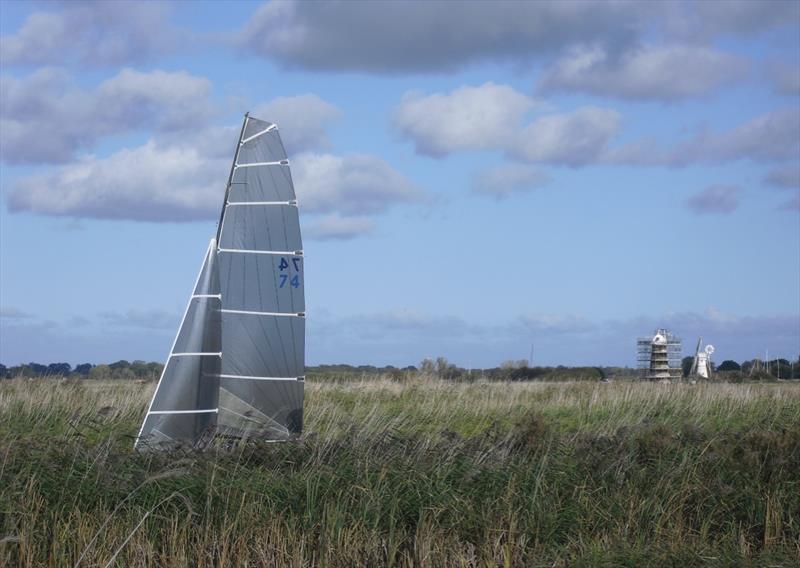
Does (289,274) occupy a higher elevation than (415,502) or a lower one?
higher

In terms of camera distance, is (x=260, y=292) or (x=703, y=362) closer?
(x=260, y=292)

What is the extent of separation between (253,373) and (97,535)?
7169 mm

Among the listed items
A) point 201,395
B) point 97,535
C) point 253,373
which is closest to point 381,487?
point 97,535

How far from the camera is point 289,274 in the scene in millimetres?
16312

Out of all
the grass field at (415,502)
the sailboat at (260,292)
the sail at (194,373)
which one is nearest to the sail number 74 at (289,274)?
the sailboat at (260,292)

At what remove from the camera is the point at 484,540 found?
9.59 m

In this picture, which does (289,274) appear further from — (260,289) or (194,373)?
(194,373)

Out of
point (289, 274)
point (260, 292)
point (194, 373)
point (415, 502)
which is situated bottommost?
point (415, 502)

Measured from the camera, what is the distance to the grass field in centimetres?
917

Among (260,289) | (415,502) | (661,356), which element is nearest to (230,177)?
(260,289)

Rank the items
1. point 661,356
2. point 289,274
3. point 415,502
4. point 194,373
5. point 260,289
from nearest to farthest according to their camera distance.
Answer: point 415,502, point 194,373, point 260,289, point 289,274, point 661,356

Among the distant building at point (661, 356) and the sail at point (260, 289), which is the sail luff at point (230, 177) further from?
the distant building at point (661, 356)

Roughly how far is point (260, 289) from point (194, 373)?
6.26 feet

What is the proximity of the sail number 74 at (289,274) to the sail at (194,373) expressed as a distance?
54.6 inches
